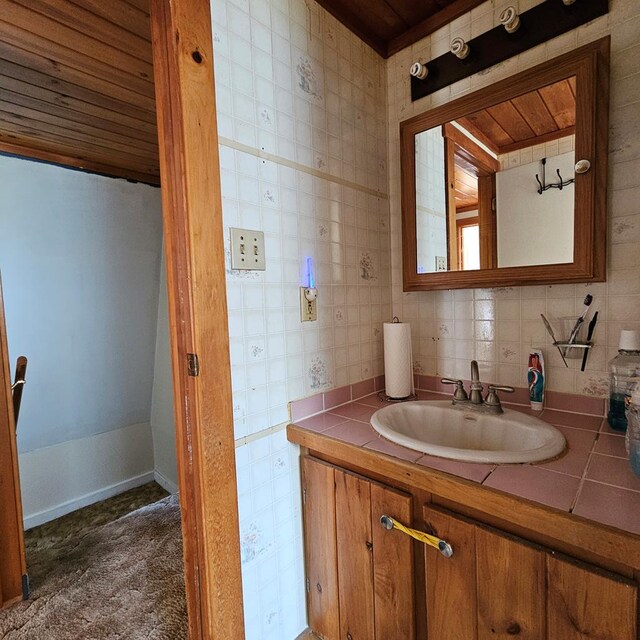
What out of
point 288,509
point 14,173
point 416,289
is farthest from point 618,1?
point 14,173

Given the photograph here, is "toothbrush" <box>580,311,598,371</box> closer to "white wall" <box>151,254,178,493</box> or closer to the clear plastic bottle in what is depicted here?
the clear plastic bottle

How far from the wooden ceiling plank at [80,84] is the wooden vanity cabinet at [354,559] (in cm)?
159

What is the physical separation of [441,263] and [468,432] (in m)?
0.61

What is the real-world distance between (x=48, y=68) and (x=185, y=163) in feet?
3.10

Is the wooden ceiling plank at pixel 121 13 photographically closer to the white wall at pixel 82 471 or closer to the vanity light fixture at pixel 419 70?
the vanity light fixture at pixel 419 70

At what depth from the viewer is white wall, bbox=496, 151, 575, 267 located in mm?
1044

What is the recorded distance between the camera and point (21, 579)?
1.48 m

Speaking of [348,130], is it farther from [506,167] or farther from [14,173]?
[14,173]

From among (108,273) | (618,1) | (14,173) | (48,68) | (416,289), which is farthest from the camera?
(108,273)

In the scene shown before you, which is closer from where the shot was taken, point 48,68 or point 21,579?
point 48,68

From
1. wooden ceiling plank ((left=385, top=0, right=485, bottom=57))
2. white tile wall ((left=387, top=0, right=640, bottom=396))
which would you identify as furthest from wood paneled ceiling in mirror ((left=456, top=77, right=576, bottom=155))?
wooden ceiling plank ((left=385, top=0, right=485, bottom=57))

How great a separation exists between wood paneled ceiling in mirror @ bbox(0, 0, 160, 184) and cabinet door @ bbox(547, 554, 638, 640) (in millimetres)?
1795

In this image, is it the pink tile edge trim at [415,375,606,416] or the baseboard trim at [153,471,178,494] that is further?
the baseboard trim at [153,471,178,494]

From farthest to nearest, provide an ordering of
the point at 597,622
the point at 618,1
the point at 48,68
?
the point at 48,68 → the point at 618,1 → the point at 597,622
